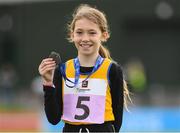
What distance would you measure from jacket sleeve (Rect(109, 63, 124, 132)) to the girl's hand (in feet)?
1.40

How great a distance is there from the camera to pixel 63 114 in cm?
524

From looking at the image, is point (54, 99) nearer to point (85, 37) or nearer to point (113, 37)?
point (85, 37)

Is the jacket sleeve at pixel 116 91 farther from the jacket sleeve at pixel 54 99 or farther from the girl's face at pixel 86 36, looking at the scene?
the jacket sleeve at pixel 54 99

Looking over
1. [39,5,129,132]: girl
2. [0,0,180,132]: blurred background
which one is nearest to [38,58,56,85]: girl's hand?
[39,5,129,132]: girl

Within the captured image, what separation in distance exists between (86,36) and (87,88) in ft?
1.18

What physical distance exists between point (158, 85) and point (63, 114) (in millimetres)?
26924

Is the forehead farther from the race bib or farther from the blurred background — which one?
the blurred background

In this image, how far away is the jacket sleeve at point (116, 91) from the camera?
525cm

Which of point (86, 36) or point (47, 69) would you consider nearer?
point (47, 69)

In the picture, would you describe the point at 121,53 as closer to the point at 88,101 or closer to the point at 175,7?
the point at 175,7

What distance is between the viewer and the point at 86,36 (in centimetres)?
523

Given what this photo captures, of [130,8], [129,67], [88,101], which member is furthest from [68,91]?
[130,8]

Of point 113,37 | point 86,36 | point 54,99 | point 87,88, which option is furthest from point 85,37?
point 113,37

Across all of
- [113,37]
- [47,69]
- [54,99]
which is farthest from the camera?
[113,37]
